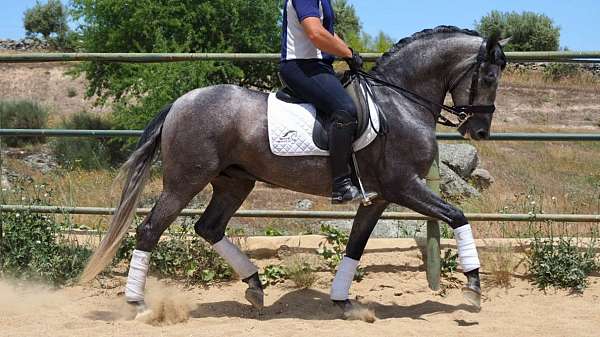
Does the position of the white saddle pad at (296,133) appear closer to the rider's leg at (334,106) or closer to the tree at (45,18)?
the rider's leg at (334,106)

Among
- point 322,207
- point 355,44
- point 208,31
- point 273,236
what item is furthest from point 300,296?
point 355,44

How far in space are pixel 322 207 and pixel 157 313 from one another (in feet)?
25.6

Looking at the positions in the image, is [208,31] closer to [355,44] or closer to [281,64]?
[355,44]

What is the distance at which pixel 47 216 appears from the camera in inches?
251

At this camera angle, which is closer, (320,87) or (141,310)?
(320,87)

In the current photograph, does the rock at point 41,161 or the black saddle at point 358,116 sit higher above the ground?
the black saddle at point 358,116

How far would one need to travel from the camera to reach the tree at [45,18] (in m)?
51.7

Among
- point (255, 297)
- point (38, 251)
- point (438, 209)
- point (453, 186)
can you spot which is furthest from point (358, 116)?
point (453, 186)

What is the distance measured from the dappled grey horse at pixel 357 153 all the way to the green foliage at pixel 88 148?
343 inches

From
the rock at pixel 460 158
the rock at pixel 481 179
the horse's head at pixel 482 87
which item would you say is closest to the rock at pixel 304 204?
the rock at pixel 460 158

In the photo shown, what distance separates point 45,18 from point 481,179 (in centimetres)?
4439

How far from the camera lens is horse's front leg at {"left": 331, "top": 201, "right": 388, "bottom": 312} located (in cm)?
531

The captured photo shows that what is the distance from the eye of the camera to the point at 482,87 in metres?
5.08

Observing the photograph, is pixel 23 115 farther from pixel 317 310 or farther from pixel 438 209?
pixel 438 209
